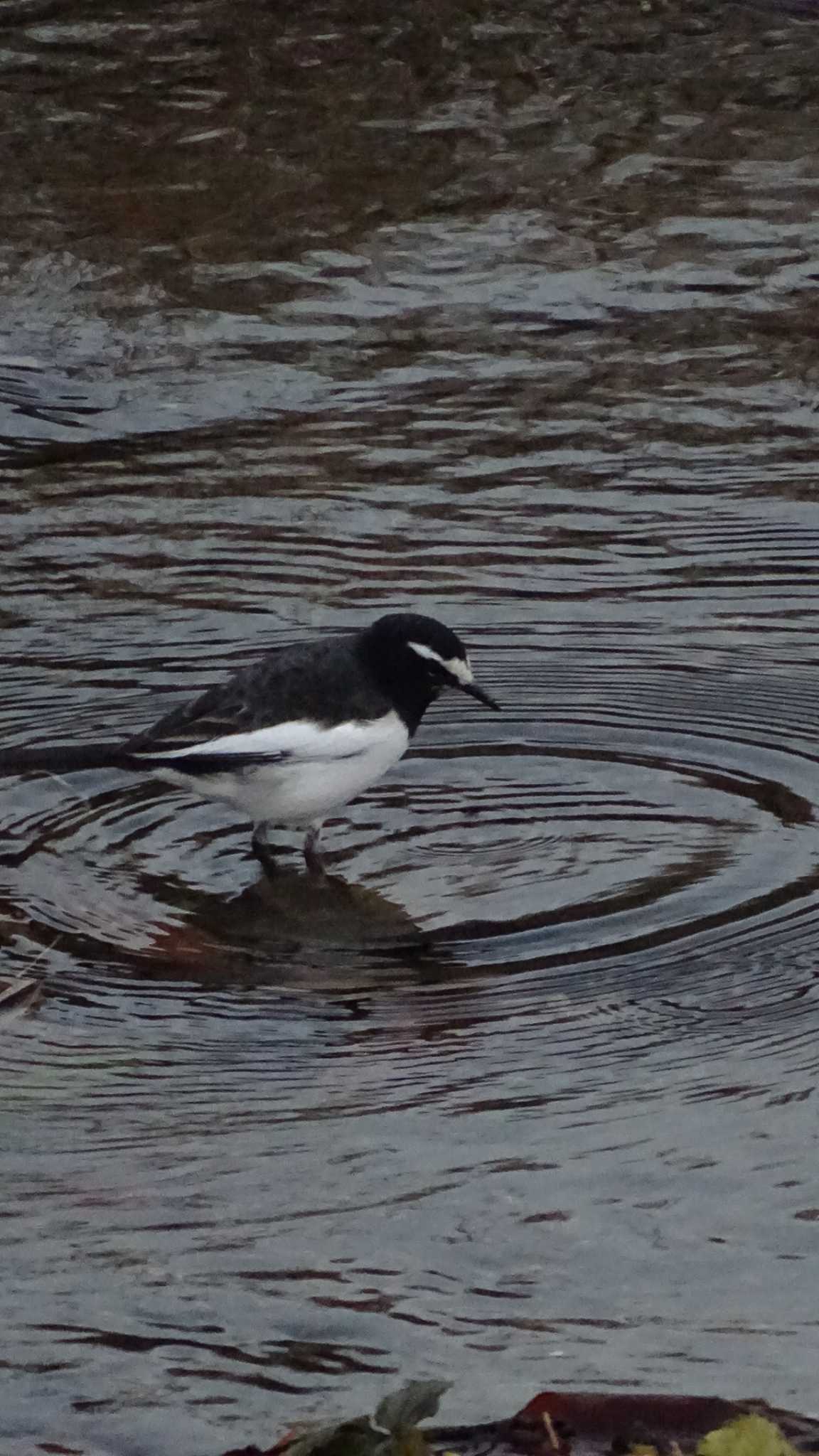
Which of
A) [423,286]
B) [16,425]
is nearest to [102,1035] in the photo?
[16,425]

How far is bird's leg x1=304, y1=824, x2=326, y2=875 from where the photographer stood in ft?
21.9

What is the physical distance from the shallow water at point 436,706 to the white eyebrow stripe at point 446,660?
36cm

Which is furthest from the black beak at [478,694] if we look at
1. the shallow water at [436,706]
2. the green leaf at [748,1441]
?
the green leaf at [748,1441]

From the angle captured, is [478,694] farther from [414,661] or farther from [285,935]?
[285,935]

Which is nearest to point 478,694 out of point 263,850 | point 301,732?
point 301,732

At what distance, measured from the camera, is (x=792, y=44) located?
40.7 ft

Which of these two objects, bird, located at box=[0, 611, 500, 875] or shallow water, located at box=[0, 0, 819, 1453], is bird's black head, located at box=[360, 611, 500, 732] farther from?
shallow water, located at box=[0, 0, 819, 1453]

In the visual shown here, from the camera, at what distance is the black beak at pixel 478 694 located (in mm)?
6867

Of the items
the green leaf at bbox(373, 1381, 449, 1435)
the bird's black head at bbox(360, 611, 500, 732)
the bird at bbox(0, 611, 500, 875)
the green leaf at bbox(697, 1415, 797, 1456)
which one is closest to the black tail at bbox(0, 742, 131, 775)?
the bird at bbox(0, 611, 500, 875)

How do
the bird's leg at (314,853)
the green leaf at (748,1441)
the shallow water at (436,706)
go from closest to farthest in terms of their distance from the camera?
the green leaf at (748,1441) → the shallow water at (436,706) → the bird's leg at (314,853)

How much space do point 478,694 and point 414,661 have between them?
0.25 m

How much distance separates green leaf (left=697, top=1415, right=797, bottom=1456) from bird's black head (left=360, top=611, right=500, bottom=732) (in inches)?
131

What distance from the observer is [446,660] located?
6770 mm

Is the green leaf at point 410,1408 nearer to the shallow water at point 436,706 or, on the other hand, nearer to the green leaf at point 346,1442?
A: the green leaf at point 346,1442
